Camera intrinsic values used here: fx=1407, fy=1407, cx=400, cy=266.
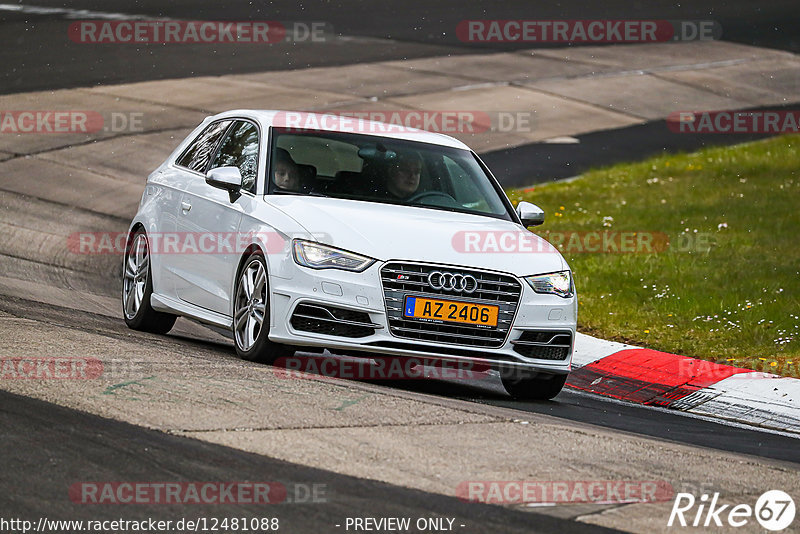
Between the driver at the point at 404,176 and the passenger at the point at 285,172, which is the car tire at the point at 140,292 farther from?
the driver at the point at 404,176

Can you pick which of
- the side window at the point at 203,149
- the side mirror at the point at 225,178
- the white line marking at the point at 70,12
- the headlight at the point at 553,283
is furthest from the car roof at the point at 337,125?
the white line marking at the point at 70,12

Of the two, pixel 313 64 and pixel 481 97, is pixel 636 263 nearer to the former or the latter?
pixel 481 97

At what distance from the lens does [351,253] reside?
8.26 metres

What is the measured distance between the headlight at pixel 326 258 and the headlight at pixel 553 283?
3.50ft

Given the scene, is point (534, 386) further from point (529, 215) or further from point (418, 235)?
point (418, 235)

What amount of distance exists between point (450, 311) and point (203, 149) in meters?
2.89

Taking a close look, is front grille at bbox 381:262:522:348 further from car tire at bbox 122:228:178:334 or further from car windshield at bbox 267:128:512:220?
car tire at bbox 122:228:178:334

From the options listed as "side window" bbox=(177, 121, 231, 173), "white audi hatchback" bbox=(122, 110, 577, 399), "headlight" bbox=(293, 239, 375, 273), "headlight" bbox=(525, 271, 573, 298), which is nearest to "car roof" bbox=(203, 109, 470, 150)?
"white audi hatchback" bbox=(122, 110, 577, 399)

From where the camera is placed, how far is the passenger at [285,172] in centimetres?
917

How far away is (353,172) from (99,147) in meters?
10.9

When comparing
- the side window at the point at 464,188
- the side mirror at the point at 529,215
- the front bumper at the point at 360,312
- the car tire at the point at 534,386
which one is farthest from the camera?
the side window at the point at 464,188

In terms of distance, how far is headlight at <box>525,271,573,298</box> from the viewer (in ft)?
28.2

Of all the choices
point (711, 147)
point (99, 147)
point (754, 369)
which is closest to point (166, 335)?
point (754, 369)

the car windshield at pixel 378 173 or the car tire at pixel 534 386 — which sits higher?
the car windshield at pixel 378 173
